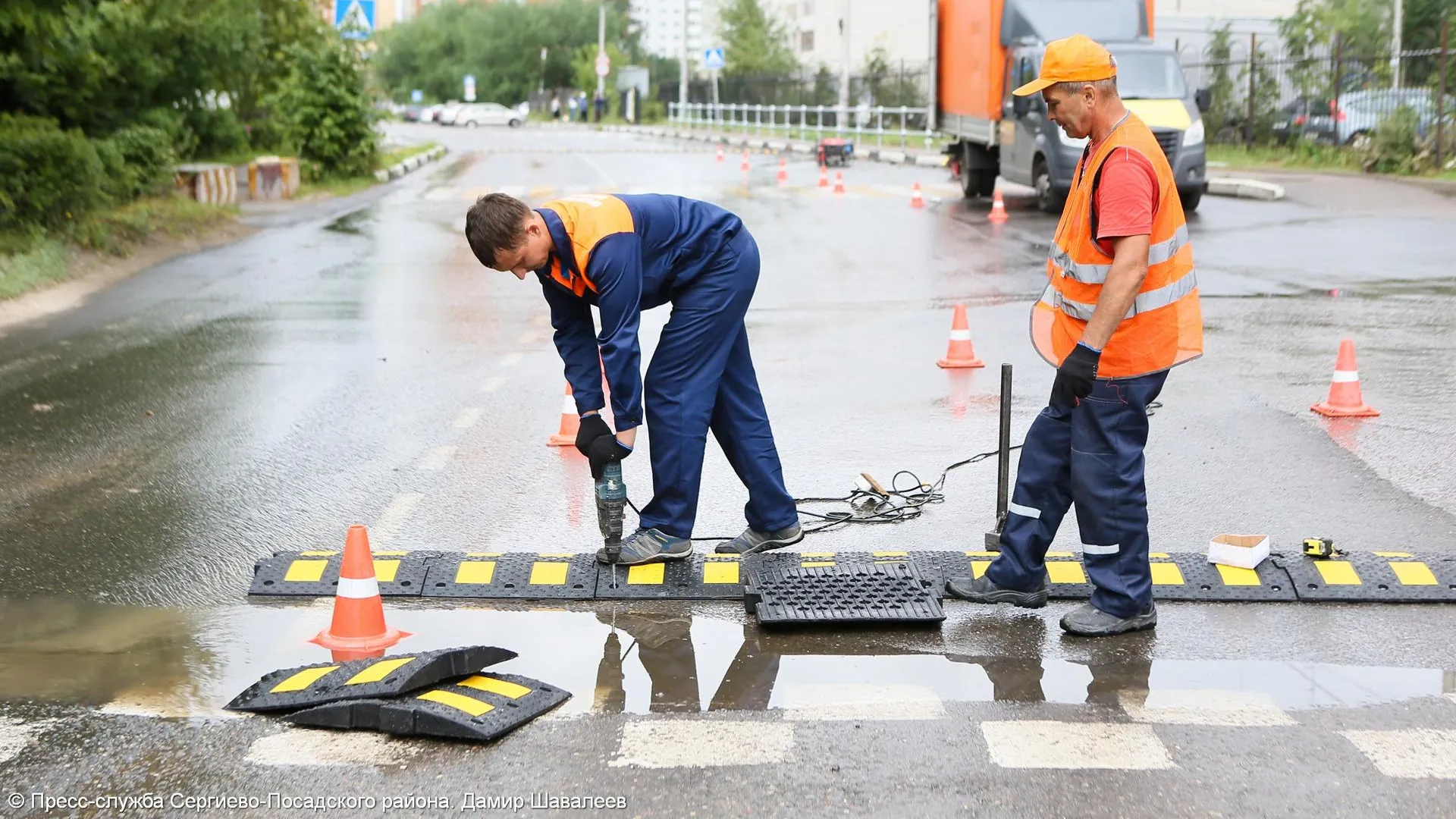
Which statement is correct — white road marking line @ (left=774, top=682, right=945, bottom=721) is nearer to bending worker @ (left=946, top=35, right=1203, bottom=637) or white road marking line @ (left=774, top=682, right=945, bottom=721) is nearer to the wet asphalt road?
the wet asphalt road

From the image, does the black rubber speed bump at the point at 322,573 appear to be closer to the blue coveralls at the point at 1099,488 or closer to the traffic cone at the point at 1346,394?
the blue coveralls at the point at 1099,488

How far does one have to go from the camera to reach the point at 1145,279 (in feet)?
15.4

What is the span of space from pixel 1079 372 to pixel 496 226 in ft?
6.12

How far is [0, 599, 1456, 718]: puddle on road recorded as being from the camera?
14.4ft

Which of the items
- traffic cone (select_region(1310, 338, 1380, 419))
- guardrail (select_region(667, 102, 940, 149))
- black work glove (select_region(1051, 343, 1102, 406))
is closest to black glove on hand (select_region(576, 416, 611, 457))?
black work glove (select_region(1051, 343, 1102, 406))

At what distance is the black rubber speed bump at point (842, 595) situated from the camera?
501 cm

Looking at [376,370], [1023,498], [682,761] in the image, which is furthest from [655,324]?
[682,761]

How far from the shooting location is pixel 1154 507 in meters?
6.60

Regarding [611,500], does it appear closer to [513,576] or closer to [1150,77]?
[513,576]

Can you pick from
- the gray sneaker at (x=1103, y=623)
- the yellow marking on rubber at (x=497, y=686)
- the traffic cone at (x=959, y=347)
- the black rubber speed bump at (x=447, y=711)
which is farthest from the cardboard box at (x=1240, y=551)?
the traffic cone at (x=959, y=347)

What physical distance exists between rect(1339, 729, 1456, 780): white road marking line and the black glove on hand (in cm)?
248

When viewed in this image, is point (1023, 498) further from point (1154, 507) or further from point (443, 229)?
point (443, 229)

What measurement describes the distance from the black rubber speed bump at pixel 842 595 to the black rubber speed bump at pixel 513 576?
610mm

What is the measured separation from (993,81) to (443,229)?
28.3 feet
